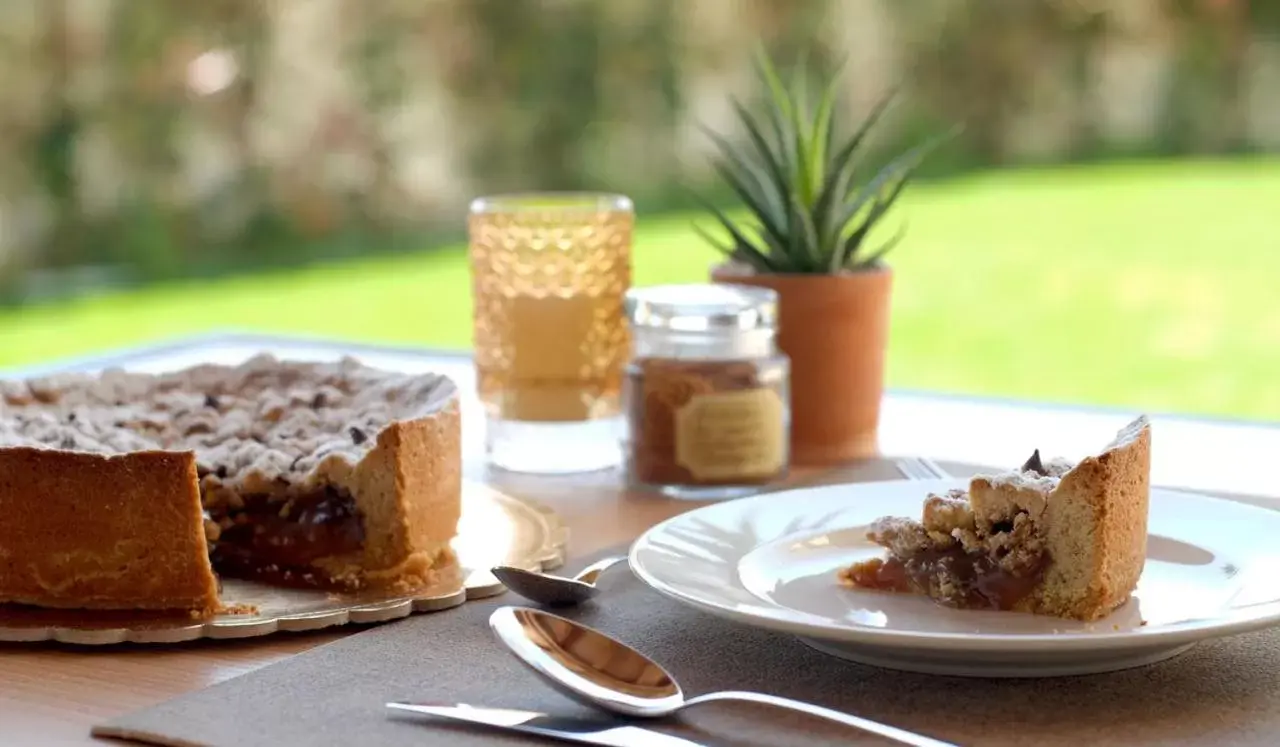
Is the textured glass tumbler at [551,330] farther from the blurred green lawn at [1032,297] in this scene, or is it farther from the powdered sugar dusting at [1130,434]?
the blurred green lawn at [1032,297]

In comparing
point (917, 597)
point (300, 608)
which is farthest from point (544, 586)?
point (917, 597)

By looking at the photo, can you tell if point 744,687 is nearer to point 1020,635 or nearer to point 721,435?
point 1020,635

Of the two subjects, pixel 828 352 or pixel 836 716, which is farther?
pixel 828 352

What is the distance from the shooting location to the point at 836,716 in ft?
3.77

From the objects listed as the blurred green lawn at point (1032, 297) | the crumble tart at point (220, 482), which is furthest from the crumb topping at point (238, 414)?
the blurred green lawn at point (1032, 297)

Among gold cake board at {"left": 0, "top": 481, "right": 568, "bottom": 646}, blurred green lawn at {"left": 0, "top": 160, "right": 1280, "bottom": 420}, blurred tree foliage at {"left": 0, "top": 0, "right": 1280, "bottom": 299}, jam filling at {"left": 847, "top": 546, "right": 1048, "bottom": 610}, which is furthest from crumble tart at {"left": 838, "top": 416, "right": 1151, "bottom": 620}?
blurred tree foliage at {"left": 0, "top": 0, "right": 1280, "bottom": 299}

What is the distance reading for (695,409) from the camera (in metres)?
2.05

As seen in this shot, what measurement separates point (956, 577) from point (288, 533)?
0.68m

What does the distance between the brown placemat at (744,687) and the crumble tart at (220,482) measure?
21 cm

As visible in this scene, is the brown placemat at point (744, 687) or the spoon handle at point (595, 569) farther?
the spoon handle at point (595, 569)

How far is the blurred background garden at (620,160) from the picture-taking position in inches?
274

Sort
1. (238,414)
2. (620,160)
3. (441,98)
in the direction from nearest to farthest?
(238,414)
(441,98)
(620,160)

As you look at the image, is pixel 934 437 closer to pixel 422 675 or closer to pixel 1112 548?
pixel 1112 548

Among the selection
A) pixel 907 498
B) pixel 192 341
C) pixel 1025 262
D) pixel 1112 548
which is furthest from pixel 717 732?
pixel 1025 262
